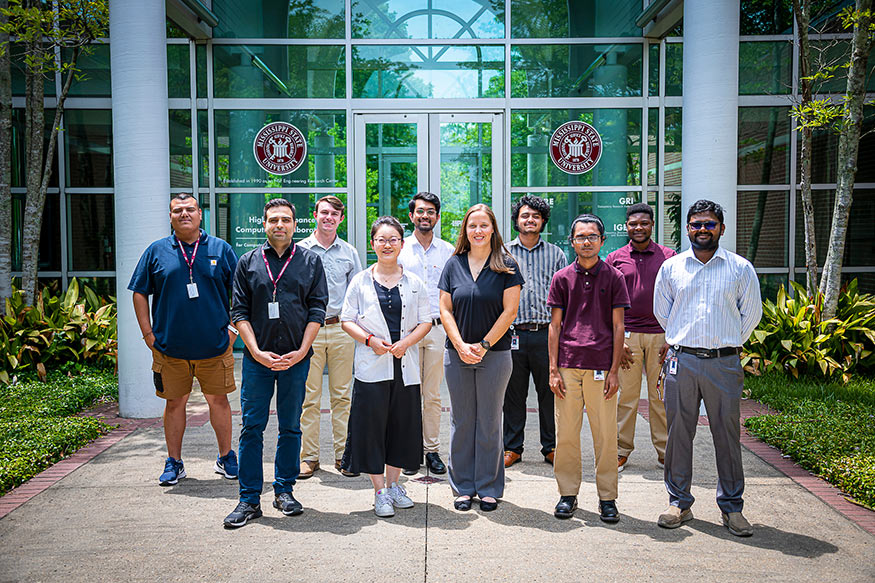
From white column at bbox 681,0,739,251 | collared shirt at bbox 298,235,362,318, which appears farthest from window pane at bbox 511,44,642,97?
collared shirt at bbox 298,235,362,318

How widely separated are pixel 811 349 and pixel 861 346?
61 cm

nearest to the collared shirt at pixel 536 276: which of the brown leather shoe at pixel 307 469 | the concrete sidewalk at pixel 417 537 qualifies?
the concrete sidewalk at pixel 417 537

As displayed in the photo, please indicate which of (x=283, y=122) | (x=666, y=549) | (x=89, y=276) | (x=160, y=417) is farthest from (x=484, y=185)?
(x=666, y=549)

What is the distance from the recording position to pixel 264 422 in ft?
16.3

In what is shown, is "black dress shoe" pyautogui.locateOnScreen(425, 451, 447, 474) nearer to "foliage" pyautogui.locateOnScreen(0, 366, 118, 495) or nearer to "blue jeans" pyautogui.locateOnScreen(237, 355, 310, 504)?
"blue jeans" pyautogui.locateOnScreen(237, 355, 310, 504)

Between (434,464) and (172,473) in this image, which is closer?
(172,473)

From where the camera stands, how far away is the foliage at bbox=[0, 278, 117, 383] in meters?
9.00

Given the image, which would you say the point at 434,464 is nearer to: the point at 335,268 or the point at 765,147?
the point at 335,268

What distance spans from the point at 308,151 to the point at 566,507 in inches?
291

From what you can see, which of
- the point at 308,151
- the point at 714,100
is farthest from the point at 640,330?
the point at 308,151

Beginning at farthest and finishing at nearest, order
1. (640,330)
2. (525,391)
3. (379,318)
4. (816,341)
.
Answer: (816,341)
(525,391)
(640,330)
(379,318)

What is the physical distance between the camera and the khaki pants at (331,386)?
19.3 ft

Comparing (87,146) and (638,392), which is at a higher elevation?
(87,146)

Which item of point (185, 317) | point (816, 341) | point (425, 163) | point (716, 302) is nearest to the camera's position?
point (716, 302)
